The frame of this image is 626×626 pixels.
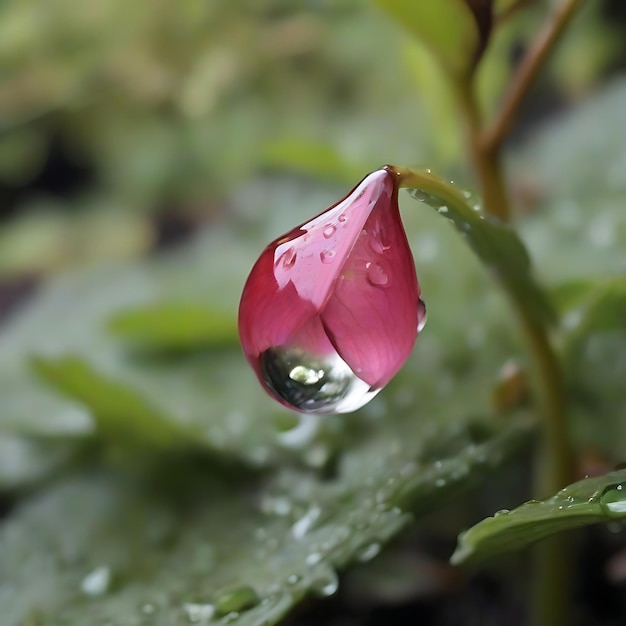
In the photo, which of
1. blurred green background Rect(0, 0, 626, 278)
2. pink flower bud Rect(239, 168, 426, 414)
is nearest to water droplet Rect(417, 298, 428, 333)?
pink flower bud Rect(239, 168, 426, 414)

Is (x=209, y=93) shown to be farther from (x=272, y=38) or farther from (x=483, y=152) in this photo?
(x=483, y=152)

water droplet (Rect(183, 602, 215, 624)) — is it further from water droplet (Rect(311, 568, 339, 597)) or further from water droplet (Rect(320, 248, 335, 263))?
water droplet (Rect(320, 248, 335, 263))

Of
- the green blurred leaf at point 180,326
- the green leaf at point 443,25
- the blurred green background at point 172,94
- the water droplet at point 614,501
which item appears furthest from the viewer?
the blurred green background at point 172,94

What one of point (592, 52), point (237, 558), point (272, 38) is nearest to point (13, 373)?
point (237, 558)

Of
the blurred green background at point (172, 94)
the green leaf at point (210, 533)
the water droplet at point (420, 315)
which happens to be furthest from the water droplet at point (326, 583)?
the blurred green background at point (172, 94)

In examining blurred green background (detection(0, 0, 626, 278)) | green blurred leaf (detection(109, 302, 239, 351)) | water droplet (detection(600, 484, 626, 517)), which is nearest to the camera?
water droplet (detection(600, 484, 626, 517))

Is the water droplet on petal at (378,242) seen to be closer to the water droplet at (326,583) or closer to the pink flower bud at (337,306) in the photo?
the pink flower bud at (337,306)
